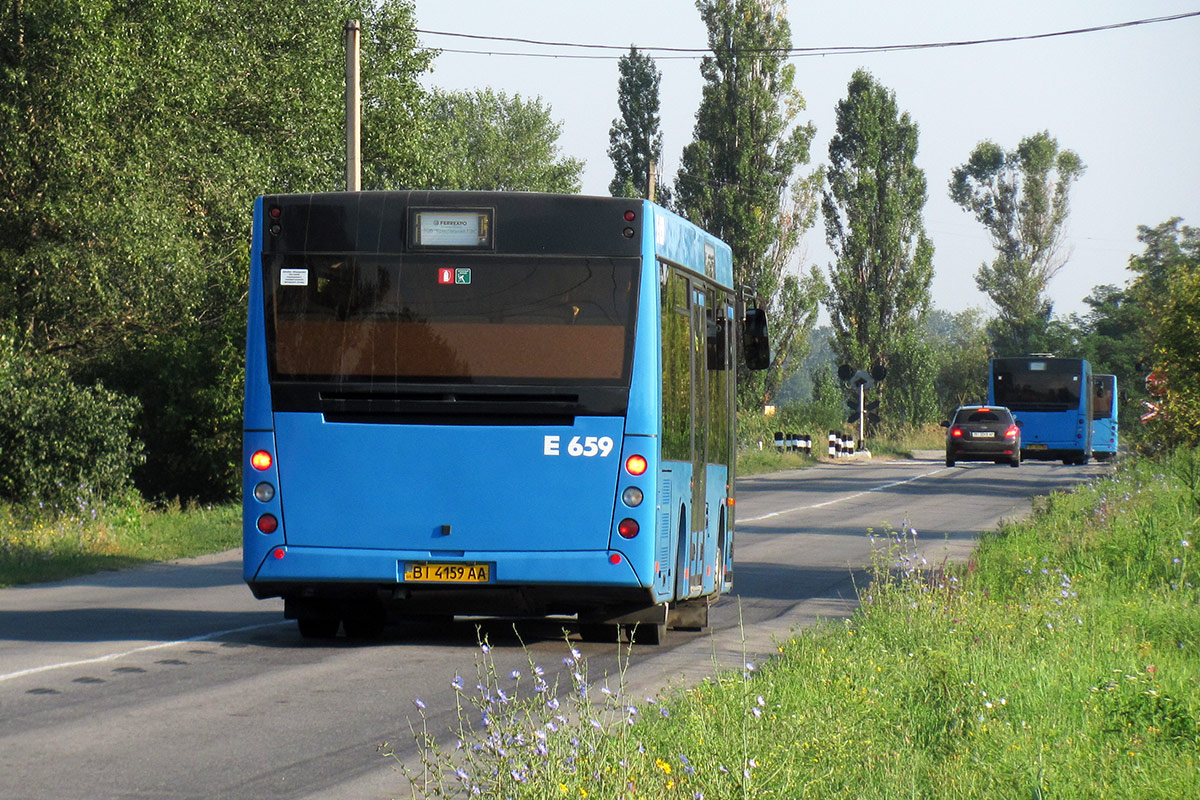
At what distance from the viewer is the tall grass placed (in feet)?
19.3

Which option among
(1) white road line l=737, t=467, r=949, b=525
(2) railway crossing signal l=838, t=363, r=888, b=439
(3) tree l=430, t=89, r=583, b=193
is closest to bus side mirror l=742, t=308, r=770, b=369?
(1) white road line l=737, t=467, r=949, b=525

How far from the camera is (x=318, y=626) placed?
492 inches

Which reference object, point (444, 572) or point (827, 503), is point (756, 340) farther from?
point (827, 503)

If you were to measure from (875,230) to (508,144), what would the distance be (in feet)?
100

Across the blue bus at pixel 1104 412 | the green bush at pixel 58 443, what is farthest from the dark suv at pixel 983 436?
the green bush at pixel 58 443

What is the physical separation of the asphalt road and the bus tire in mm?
97

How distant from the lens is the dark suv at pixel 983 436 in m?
53.7

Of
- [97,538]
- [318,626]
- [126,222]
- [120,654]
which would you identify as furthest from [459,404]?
[126,222]

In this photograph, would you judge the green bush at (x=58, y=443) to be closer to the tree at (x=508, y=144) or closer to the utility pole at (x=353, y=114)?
the utility pole at (x=353, y=114)

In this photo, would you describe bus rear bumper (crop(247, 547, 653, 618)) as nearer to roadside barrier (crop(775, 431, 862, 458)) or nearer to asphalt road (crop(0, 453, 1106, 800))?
asphalt road (crop(0, 453, 1106, 800))

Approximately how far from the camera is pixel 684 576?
12508 mm

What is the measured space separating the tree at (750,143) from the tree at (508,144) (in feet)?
99.7

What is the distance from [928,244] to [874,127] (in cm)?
550

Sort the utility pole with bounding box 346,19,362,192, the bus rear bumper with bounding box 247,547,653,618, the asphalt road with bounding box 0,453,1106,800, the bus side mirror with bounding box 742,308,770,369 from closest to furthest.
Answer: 1. the asphalt road with bounding box 0,453,1106,800
2. the bus rear bumper with bounding box 247,547,653,618
3. the bus side mirror with bounding box 742,308,770,369
4. the utility pole with bounding box 346,19,362,192
